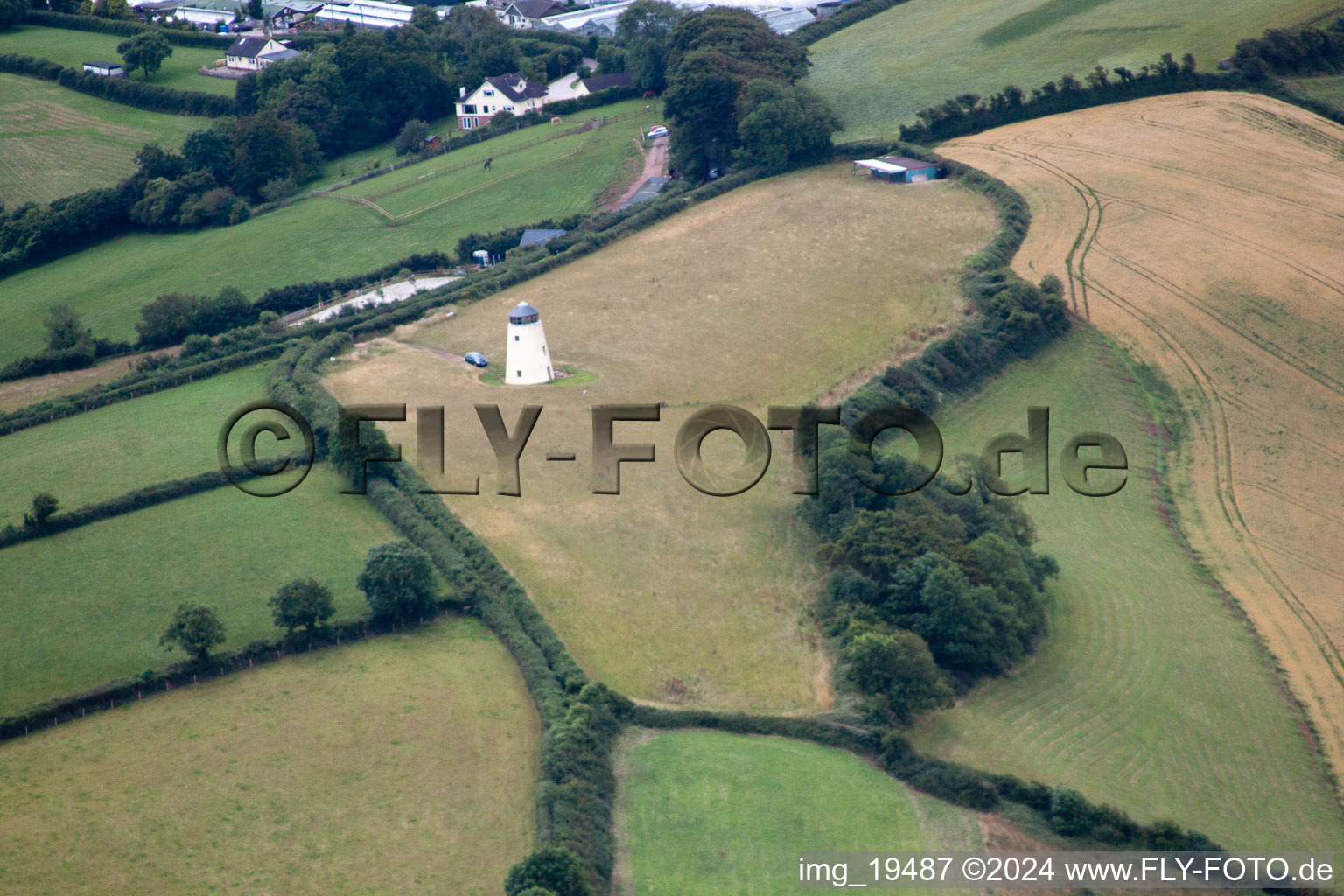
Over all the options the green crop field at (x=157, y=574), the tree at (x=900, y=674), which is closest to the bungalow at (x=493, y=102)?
the green crop field at (x=157, y=574)

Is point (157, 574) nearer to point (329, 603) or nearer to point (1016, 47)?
point (329, 603)

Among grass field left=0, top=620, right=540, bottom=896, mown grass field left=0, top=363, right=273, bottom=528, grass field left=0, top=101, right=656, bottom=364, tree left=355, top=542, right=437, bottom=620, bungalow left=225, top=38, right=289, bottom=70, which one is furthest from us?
bungalow left=225, top=38, right=289, bottom=70

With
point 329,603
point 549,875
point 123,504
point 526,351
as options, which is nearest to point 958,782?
point 549,875

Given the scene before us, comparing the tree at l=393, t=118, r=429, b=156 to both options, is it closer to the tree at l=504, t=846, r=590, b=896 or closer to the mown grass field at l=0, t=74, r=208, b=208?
the mown grass field at l=0, t=74, r=208, b=208

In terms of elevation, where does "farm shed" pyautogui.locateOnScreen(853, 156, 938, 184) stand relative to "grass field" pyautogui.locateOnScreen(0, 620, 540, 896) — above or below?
above

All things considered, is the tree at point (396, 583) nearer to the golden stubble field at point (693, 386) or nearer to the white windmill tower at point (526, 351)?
the golden stubble field at point (693, 386)

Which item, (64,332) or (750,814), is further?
(64,332)

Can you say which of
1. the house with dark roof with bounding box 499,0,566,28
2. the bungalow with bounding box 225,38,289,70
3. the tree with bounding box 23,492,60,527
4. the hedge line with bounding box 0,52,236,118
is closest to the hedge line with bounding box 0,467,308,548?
the tree with bounding box 23,492,60,527
